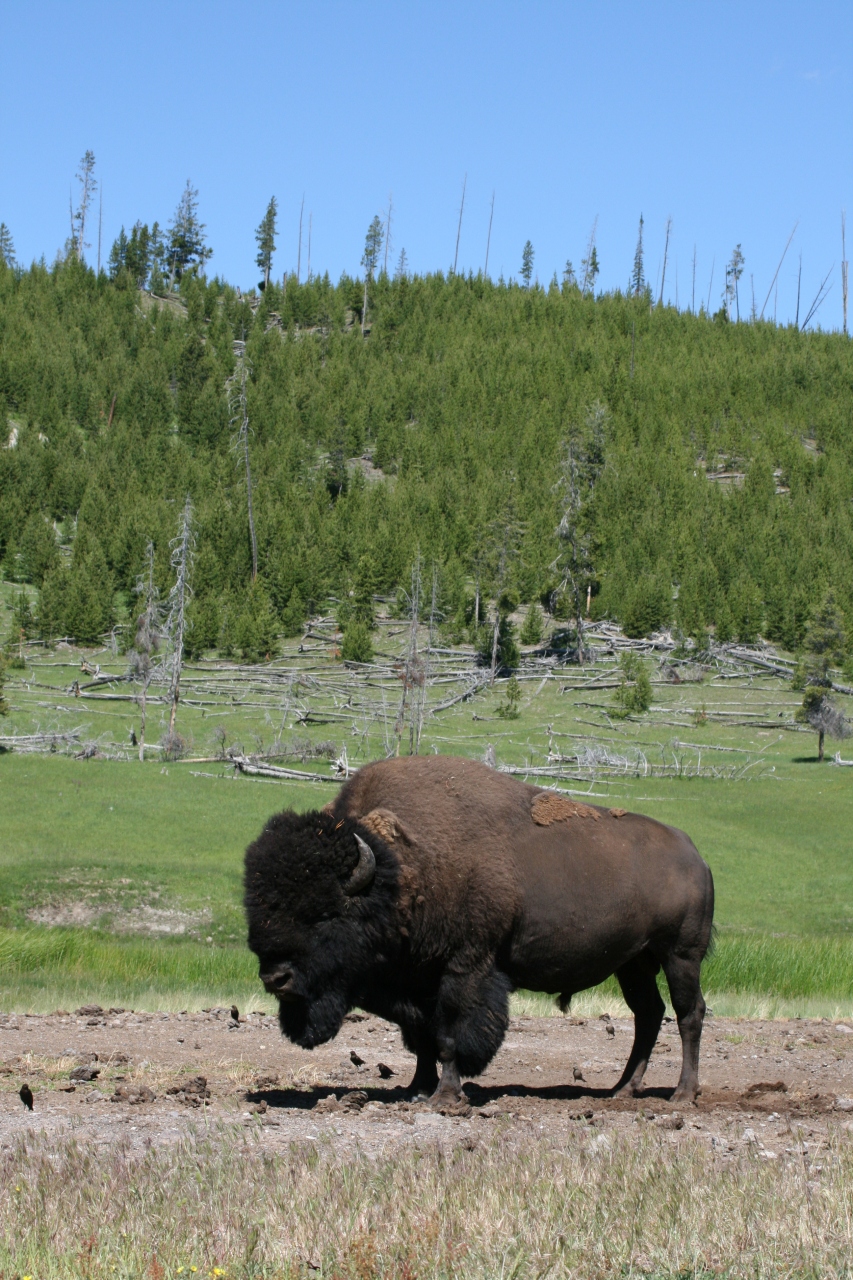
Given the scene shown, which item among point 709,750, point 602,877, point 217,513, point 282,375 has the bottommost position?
point 709,750

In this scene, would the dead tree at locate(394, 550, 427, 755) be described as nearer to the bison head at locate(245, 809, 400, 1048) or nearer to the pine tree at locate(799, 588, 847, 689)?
the pine tree at locate(799, 588, 847, 689)

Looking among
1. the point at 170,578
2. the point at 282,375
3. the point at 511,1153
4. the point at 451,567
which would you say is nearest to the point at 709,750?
the point at 451,567

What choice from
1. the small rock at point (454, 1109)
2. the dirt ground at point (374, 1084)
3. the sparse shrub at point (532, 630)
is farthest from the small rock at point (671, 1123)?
the sparse shrub at point (532, 630)

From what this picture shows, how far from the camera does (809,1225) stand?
4992mm

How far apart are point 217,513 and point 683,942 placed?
231 ft

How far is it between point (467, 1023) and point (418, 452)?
85.7 metres

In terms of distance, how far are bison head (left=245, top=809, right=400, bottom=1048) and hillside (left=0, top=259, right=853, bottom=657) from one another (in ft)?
189

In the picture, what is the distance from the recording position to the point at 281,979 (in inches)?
300

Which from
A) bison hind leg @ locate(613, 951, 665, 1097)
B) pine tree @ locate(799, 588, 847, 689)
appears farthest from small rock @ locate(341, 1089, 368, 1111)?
pine tree @ locate(799, 588, 847, 689)

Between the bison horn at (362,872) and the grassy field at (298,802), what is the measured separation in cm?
624

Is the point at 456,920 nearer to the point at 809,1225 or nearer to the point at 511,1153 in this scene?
the point at 511,1153

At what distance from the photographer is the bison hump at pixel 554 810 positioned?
8.88 metres

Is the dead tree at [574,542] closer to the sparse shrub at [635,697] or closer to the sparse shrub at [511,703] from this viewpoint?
the sparse shrub at [511,703]

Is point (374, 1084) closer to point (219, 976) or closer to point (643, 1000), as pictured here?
point (643, 1000)
